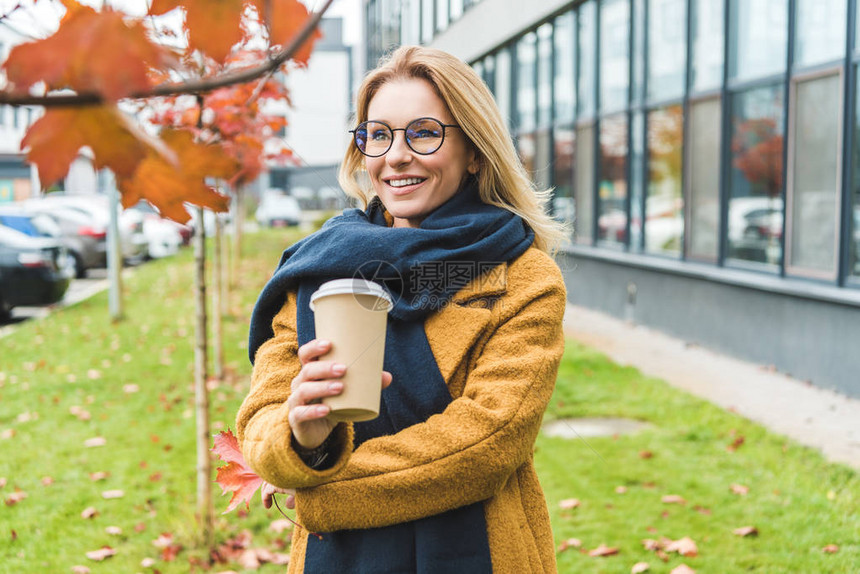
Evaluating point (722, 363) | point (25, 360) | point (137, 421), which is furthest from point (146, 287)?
point (722, 363)

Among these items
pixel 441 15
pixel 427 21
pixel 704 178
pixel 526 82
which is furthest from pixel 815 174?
pixel 427 21

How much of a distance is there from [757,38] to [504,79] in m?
7.74

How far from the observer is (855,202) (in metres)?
6.32

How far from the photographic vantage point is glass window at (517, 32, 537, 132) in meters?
13.4

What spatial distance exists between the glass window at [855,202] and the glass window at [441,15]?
12506 mm

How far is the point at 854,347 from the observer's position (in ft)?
20.1

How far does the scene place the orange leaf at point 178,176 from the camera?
2.79 feet

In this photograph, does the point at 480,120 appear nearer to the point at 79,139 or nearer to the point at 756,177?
the point at 79,139

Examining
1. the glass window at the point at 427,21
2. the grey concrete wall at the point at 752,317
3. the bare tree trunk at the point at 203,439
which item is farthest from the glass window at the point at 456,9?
the bare tree trunk at the point at 203,439

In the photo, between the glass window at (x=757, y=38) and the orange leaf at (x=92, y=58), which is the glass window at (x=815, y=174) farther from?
the orange leaf at (x=92, y=58)

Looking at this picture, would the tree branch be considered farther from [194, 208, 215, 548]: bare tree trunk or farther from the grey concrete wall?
the grey concrete wall

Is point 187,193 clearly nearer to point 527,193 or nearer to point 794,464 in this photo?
point 527,193

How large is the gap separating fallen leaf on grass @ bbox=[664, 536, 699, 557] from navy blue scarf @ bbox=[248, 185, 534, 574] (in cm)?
247

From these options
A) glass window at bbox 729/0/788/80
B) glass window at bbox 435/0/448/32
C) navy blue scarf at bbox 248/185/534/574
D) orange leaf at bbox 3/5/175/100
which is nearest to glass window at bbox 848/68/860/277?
glass window at bbox 729/0/788/80
